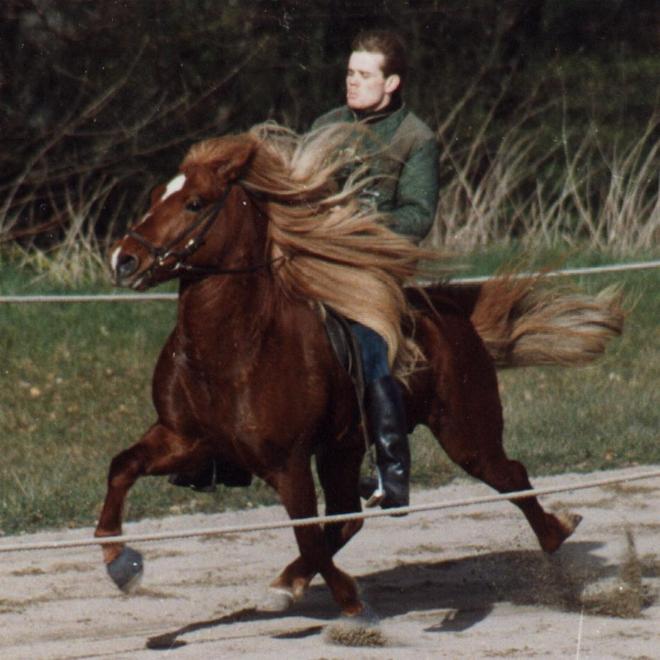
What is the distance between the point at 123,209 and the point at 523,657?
41.1ft

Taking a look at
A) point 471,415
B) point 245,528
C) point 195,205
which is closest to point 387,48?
point 195,205

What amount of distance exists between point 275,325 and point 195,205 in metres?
0.51

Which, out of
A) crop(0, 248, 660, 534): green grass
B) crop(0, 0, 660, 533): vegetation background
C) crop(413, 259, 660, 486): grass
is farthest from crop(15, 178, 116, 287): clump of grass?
crop(413, 259, 660, 486): grass

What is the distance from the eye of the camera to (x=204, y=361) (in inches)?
245

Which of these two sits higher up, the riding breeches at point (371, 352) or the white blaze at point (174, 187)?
the white blaze at point (174, 187)

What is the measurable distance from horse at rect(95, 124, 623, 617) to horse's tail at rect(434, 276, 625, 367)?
0.48 metres

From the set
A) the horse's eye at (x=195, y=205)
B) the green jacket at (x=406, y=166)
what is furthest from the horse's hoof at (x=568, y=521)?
the horse's eye at (x=195, y=205)

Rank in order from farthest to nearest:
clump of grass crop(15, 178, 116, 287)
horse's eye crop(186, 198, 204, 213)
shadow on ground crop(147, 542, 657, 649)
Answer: clump of grass crop(15, 178, 116, 287) → shadow on ground crop(147, 542, 657, 649) → horse's eye crop(186, 198, 204, 213)

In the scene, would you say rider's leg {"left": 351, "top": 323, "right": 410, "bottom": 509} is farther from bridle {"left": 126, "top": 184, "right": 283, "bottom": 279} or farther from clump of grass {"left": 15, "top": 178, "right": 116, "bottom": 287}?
clump of grass {"left": 15, "top": 178, "right": 116, "bottom": 287}

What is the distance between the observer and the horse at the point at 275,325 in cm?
619

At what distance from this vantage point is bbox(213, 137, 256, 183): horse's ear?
626 centimetres

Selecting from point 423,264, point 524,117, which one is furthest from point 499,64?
point 423,264

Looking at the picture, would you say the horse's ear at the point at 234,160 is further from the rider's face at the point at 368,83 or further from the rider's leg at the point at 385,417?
the rider's leg at the point at 385,417

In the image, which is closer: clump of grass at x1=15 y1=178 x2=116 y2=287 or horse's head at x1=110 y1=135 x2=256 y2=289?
horse's head at x1=110 y1=135 x2=256 y2=289
